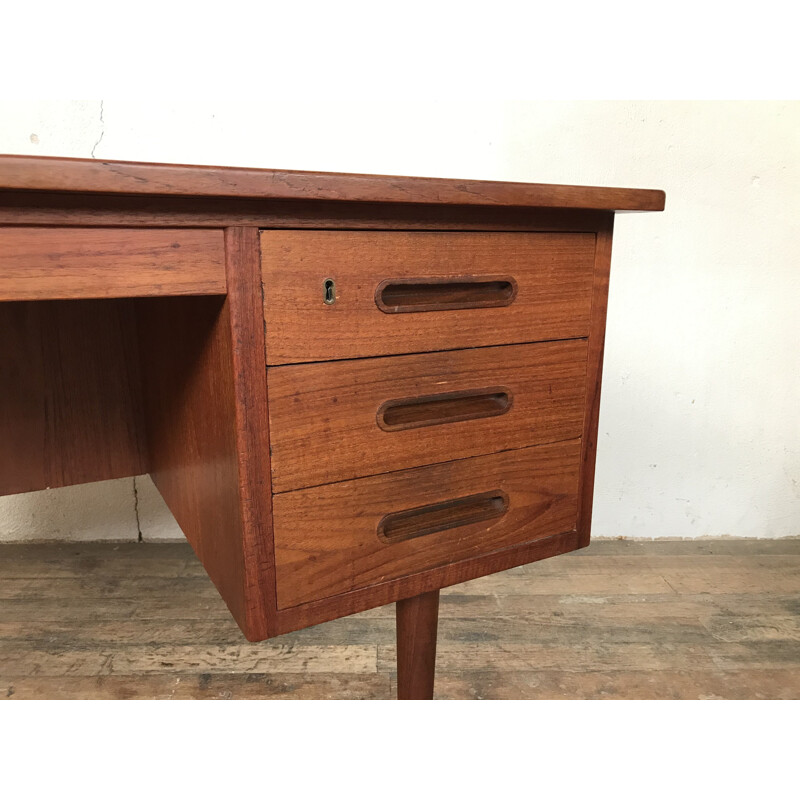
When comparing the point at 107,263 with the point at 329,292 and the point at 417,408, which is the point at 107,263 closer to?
the point at 329,292

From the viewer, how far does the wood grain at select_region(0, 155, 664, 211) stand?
17.5 inches

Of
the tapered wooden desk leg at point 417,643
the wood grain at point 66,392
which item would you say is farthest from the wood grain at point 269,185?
the wood grain at point 66,392

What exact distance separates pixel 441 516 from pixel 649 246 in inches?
44.6

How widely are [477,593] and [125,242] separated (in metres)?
1.13

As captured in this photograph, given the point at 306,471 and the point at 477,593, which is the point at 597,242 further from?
the point at 477,593

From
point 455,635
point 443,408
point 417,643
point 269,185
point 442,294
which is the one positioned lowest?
point 455,635

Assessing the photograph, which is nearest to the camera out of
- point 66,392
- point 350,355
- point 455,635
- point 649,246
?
point 350,355

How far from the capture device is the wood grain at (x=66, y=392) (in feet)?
3.12

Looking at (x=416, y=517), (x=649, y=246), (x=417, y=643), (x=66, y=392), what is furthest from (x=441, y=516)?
(x=649, y=246)

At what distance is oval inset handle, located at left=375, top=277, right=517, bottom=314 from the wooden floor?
0.71m

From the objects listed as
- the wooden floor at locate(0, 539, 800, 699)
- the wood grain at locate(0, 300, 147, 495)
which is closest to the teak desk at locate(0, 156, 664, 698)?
the wood grain at locate(0, 300, 147, 495)

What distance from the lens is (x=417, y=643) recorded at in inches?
31.1

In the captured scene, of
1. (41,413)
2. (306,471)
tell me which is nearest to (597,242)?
(306,471)

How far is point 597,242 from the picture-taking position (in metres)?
0.73
